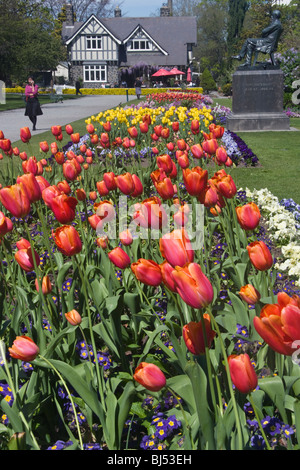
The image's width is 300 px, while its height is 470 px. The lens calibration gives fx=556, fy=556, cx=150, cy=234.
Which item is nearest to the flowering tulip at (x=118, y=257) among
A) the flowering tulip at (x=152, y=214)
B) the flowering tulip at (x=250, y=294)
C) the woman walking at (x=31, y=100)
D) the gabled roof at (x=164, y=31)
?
the flowering tulip at (x=152, y=214)

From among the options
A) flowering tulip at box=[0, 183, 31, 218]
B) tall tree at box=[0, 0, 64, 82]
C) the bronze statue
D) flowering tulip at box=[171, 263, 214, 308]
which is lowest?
flowering tulip at box=[171, 263, 214, 308]

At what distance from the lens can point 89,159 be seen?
5.09 metres

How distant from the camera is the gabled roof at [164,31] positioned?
61.9 meters

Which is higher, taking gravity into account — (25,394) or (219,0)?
(219,0)

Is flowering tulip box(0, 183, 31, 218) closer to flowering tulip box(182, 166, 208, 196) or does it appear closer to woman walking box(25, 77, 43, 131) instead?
flowering tulip box(182, 166, 208, 196)

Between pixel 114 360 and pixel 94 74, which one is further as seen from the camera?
pixel 94 74

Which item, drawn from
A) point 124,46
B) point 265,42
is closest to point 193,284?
point 265,42

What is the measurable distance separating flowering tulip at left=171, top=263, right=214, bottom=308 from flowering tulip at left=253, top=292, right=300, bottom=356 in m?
0.13

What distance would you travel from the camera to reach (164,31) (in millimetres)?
63594

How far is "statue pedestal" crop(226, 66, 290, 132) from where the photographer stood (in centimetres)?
1528

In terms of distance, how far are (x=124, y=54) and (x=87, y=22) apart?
5.68 meters
